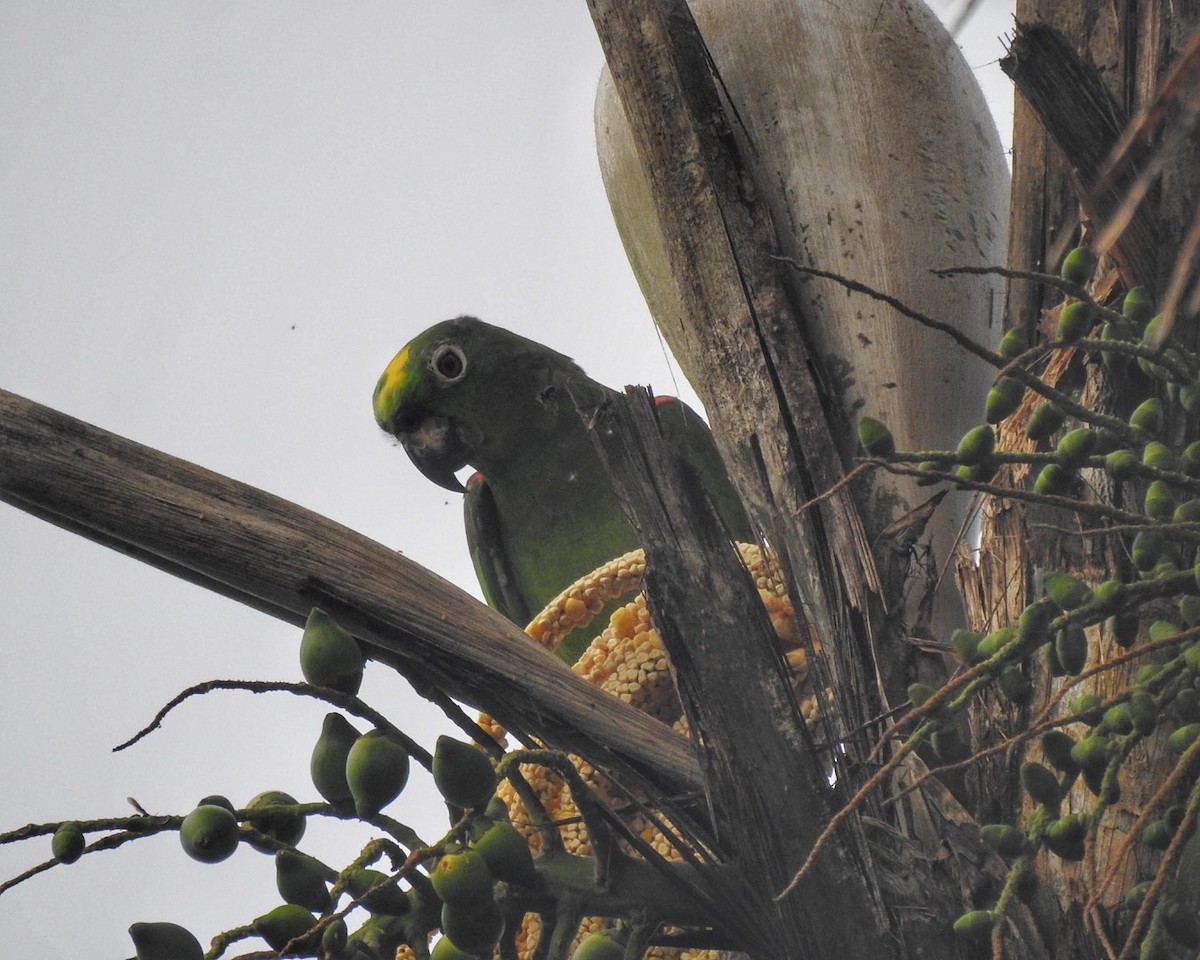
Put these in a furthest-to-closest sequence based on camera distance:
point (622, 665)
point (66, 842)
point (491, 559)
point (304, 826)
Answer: point (491, 559) < point (622, 665) < point (304, 826) < point (66, 842)

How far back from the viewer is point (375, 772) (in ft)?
2.43

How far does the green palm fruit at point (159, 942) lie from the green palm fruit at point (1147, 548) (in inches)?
24.6

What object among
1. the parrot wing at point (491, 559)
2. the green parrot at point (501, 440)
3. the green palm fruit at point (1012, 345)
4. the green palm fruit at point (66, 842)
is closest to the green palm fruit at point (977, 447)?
the green palm fruit at point (1012, 345)

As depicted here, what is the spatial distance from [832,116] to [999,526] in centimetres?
50

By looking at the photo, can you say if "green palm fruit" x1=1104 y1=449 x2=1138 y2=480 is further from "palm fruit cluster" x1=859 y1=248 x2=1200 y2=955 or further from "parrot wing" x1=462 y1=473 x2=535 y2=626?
"parrot wing" x1=462 y1=473 x2=535 y2=626

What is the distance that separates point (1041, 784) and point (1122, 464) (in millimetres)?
216

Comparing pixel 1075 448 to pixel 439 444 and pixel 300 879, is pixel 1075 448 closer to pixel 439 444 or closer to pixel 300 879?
pixel 300 879

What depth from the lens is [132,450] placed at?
863 mm

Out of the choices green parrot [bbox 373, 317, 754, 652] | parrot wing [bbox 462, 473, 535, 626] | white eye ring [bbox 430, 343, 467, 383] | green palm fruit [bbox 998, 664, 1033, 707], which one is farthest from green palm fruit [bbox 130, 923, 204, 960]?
white eye ring [bbox 430, 343, 467, 383]

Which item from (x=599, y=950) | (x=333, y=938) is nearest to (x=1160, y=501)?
(x=599, y=950)

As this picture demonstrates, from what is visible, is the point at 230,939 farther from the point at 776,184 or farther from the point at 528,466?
the point at 528,466

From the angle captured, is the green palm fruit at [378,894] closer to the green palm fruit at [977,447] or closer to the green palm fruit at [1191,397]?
the green palm fruit at [977,447]

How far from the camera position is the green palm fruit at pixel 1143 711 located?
0.77 meters

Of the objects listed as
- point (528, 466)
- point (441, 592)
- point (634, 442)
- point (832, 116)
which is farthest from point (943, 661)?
point (528, 466)
